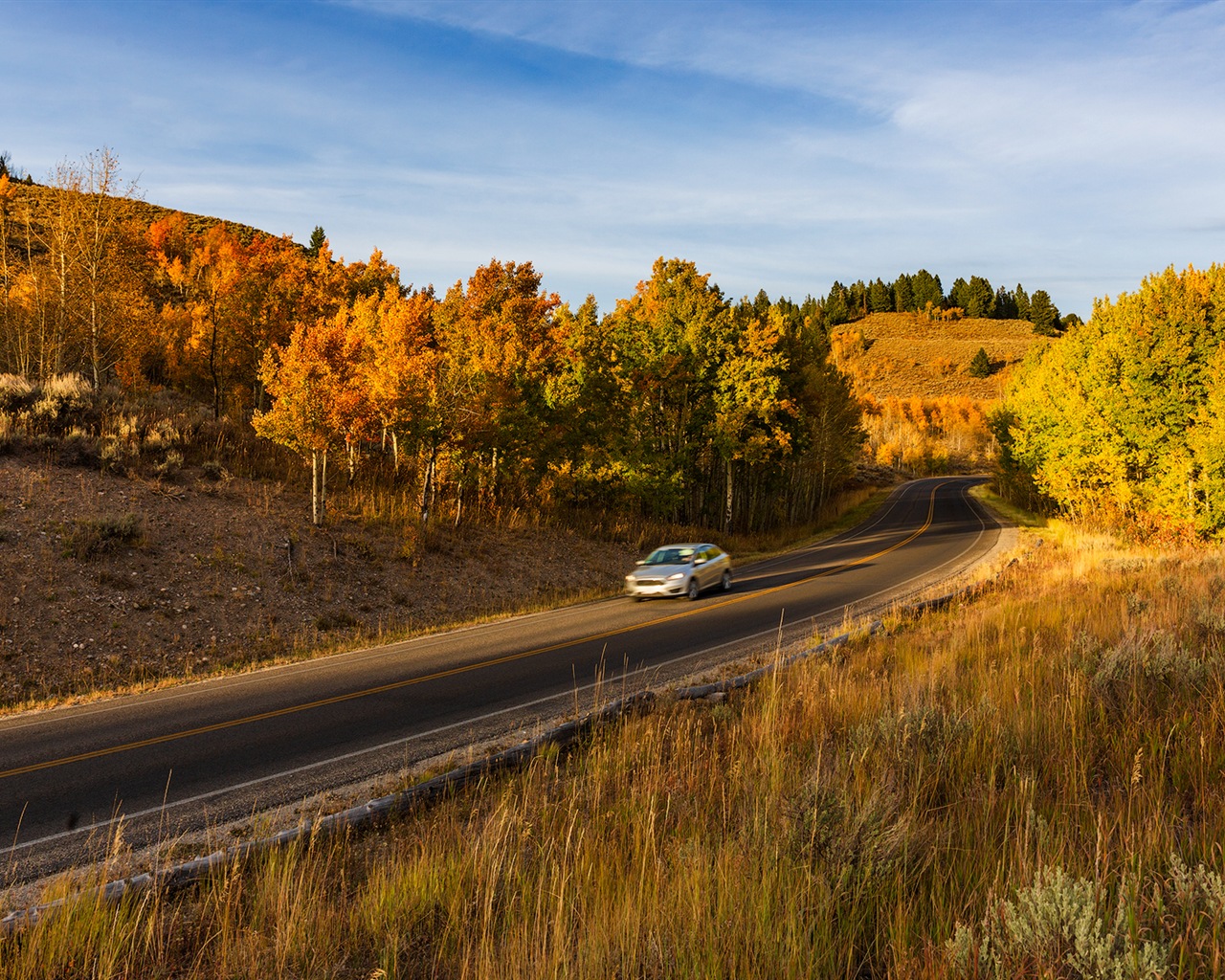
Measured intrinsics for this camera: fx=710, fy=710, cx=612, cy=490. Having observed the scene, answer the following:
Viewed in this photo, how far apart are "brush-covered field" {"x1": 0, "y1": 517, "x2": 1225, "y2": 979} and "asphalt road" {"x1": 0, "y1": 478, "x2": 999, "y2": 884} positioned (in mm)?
2147

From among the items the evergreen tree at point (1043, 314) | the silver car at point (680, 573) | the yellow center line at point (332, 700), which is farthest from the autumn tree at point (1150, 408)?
the evergreen tree at point (1043, 314)

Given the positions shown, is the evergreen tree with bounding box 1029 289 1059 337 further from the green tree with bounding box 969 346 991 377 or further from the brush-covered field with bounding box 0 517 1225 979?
the brush-covered field with bounding box 0 517 1225 979

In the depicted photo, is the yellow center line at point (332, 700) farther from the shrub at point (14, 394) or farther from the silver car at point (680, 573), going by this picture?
the shrub at point (14, 394)

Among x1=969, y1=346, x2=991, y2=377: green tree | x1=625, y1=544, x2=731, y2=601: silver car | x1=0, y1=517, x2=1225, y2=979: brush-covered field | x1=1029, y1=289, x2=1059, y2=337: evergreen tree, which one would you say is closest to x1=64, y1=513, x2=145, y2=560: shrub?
x1=625, y1=544, x2=731, y2=601: silver car

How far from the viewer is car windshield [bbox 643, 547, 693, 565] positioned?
2056 centimetres

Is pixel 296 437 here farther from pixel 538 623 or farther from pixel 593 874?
pixel 593 874

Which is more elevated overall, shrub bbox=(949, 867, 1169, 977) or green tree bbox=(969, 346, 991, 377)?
green tree bbox=(969, 346, 991, 377)

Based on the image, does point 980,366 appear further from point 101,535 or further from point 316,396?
point 101,535

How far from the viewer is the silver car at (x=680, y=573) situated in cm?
1942

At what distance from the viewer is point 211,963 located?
3396 millimetres

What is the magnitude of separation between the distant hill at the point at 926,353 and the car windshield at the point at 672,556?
119014 millimetres

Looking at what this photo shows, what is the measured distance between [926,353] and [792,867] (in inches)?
7067

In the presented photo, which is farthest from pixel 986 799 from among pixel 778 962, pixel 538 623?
pixel 538 623

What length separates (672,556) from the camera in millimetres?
20844
